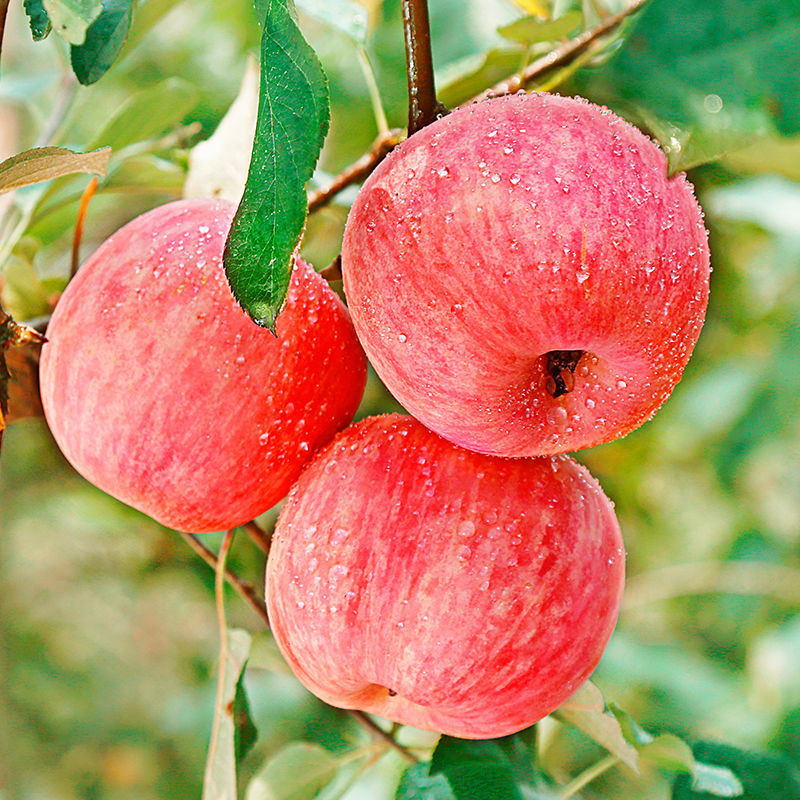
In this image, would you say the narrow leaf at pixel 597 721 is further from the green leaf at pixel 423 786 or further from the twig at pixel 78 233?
the twig at pixel 78 233

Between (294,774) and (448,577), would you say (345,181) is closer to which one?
(448,577)

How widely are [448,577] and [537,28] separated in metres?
0.43

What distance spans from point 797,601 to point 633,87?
5.68ft

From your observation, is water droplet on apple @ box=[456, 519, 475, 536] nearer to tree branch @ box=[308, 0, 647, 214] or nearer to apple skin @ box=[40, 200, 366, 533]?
apple skin @ box=[40, 200, 366, 533]

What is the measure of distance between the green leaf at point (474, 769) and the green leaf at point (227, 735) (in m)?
0.15

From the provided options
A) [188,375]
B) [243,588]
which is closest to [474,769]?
[243,588]

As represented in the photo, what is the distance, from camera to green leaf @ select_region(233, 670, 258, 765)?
2.21 ft

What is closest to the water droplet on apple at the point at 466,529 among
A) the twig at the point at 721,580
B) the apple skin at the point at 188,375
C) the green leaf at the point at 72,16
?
the apple skin at the point at 188,375

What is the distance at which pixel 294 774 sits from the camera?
77cm

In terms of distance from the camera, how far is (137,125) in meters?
0.80

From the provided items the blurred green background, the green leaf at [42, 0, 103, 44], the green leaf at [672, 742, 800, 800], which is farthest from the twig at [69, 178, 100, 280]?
the green leaf at [672, 742, 800, 800]

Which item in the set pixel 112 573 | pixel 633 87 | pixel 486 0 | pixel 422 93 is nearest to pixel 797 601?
pixel 486 0

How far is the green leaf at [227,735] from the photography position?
66 cm

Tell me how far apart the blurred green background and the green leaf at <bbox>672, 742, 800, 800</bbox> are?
10 cm
